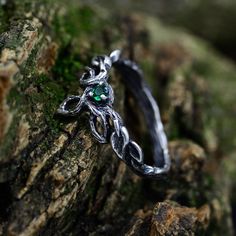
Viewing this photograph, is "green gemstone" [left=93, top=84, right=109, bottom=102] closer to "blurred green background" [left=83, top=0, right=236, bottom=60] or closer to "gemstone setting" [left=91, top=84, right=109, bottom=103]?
"gemstone setting" [left=91, top=84, right=109, bottom=103]

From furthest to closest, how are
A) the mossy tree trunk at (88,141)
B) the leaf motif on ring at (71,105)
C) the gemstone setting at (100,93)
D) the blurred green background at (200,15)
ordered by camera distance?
the blurred green background at (200,15) → the gemstone setting at (100,93) → the leaf motif on ring at (71,105) → the mossy tree trunk at (88,141)

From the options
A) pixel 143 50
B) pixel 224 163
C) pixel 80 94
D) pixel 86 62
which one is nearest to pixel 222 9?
pixel 143 50

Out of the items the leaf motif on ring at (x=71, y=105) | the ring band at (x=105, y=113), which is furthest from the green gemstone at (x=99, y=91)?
the leaf motif on ring at (x=71, y=105)

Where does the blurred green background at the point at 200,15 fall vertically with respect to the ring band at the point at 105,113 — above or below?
below

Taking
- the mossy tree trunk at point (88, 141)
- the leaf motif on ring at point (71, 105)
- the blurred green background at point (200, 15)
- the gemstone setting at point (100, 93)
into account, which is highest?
the gemstone setting at point (100, 93)

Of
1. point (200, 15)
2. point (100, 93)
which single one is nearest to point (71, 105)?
point (100, 93)

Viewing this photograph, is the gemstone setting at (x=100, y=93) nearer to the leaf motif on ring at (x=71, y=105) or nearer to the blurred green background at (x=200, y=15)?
the leaf motif on ring at (x=71, y=105)

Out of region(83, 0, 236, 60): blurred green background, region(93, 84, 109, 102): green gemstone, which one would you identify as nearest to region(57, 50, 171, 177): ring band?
region(93, 84, 109, 102): green gemstone
